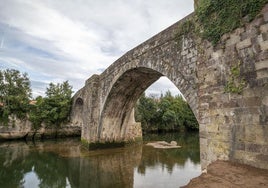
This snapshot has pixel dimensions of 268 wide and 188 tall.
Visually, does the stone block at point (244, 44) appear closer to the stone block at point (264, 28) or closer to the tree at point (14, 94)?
the stone block at point (264, 28)

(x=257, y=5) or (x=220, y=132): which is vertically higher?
(x=257, y=5)

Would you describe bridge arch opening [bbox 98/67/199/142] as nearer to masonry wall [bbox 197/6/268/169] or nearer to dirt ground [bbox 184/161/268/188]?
masonry wall [bbox 197/6/268/169]

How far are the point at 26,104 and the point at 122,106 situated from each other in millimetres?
11408

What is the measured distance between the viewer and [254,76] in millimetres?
3953

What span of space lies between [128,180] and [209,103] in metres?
4.35

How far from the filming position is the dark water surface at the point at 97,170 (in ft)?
24.5

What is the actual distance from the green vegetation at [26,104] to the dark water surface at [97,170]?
7426 millimetres

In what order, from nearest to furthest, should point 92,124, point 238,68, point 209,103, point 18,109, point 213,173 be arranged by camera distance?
point 213,173 → point 238,68 → point 209,103 → point 92,124 → point 18,109

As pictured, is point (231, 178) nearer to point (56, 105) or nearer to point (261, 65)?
point (261, 65)

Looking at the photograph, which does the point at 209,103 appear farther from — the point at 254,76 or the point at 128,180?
the point at 128,180

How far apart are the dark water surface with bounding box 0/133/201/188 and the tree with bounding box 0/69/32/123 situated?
740 centimetres

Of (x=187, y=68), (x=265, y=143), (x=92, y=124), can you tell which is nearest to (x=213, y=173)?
(x=265, y=143)

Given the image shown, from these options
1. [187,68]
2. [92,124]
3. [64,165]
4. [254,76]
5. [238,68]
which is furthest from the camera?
[92,124]

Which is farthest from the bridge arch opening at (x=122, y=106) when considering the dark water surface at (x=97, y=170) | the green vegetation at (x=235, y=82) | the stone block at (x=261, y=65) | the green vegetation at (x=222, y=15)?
the stone block at (x=261, y=65)
